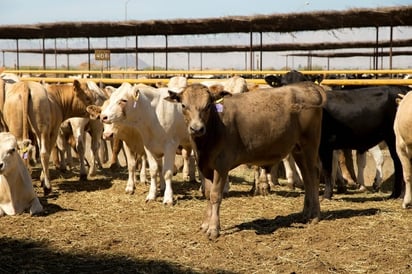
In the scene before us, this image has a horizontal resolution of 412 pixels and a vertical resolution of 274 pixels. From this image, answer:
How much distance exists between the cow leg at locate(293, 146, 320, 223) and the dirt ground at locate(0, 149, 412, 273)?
16 centimetres

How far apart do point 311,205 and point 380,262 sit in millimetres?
1727

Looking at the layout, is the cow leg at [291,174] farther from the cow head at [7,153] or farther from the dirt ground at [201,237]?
the cow head at [7,153]

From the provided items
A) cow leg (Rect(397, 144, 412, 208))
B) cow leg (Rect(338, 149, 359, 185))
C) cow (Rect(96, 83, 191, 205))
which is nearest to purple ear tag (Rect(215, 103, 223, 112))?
cow (Rect(96, 83, 191, 205))

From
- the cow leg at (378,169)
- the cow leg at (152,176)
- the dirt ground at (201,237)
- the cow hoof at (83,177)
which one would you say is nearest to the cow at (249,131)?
the dirt ground at (201,237)

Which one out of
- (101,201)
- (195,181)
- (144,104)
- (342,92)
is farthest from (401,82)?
(101,201)

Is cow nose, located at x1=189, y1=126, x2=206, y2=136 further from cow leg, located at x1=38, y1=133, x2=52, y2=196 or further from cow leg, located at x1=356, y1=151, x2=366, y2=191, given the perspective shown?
cow leg, located at x1=356, y1=151, x2=366, y2=191

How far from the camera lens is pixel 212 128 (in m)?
6.32

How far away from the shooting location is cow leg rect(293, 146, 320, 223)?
687cm

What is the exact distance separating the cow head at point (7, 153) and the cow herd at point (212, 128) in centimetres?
1

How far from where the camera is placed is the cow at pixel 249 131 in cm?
620

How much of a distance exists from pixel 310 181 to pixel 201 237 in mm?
1612

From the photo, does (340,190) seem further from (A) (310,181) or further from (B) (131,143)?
(B) (131,143)

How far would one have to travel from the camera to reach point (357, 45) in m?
24.3

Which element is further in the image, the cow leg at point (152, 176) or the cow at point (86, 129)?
the cow at point (86, 129)
